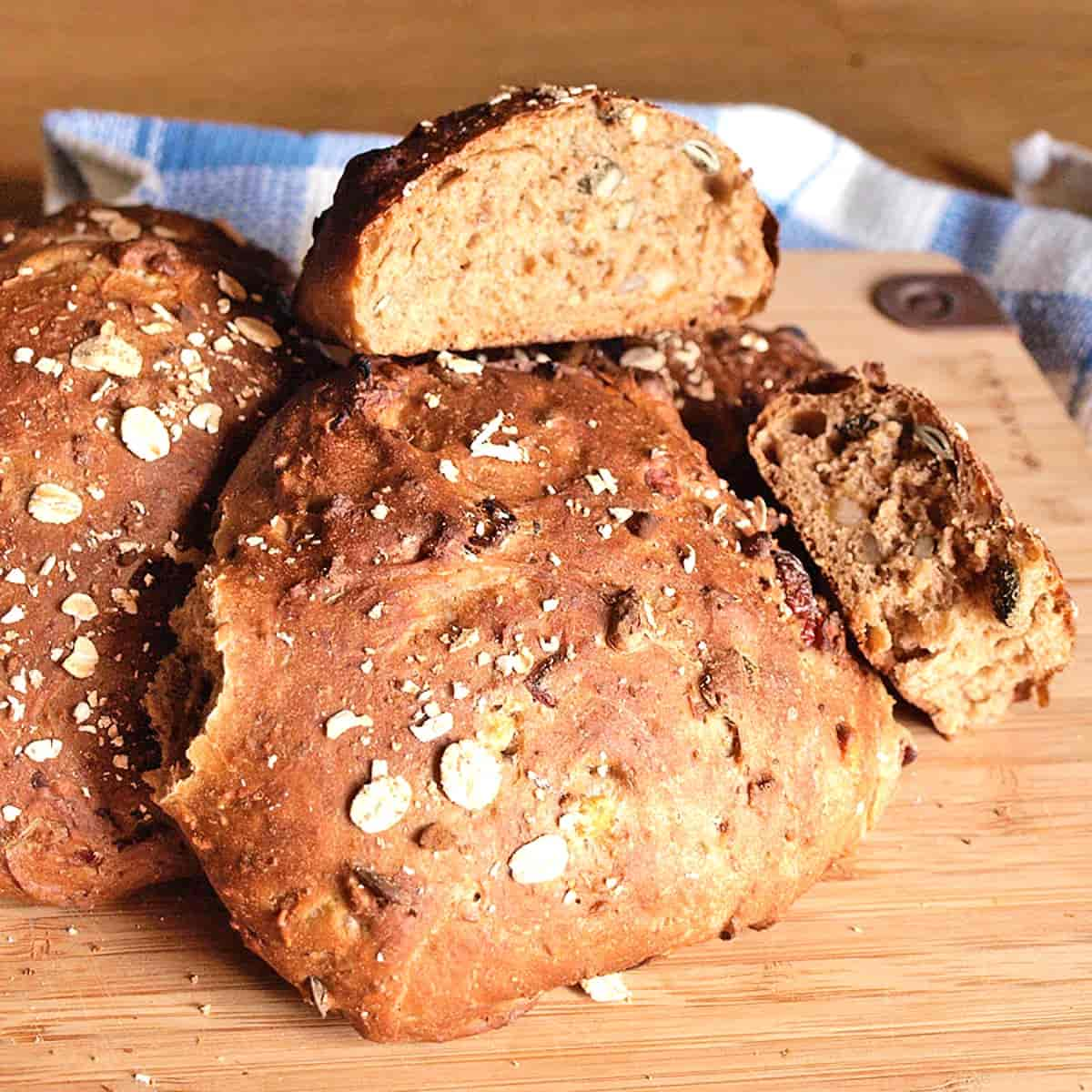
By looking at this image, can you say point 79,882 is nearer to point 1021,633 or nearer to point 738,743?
point 738,743

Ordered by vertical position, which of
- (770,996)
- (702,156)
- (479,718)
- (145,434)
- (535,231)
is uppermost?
(702,156)

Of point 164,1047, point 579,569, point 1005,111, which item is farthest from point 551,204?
point 1005,111

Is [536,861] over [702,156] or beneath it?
beneath

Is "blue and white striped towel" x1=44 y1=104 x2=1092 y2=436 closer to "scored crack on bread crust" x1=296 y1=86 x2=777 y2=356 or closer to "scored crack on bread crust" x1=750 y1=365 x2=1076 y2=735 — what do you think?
"scored crack on bread crust" x1=296 y1=86 x2=777 y2=356

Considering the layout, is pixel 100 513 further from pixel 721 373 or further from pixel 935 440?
pixel 935 440

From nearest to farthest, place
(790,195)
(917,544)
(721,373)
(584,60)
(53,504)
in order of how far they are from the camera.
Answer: (53,504) < (917,544) < (721,373) < (790,195) < (584,60)

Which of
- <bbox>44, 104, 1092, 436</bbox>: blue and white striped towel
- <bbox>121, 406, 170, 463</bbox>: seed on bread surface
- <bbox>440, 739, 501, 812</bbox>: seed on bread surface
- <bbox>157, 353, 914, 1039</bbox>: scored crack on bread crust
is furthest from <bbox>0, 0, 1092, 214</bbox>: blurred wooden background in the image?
<bbox>440, 739, 501, 812</bbox>: seed on bread surface

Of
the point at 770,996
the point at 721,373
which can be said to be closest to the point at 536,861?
the point at 770,996
